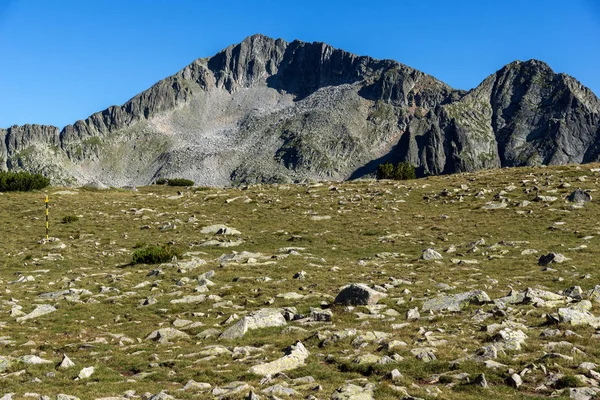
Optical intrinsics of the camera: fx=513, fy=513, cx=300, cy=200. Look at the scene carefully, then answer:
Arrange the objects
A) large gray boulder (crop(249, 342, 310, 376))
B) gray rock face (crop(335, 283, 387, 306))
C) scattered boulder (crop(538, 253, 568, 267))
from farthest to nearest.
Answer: scattered boulder (crop(538, 253, 568, 267))
gray rock face (crop(335, 283, 387, 306))
large gray boulder (crop(249, 342, 310, 376))

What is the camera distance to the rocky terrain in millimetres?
11352

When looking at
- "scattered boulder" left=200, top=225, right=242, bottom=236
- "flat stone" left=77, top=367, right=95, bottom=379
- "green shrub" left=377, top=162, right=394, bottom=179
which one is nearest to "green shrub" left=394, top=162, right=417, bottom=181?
"green shrub" left=377, top=162, right=394, bottom=179

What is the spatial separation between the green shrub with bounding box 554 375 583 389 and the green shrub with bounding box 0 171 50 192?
200 ft

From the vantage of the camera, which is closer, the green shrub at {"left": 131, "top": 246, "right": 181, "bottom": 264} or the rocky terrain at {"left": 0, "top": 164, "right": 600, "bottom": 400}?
the rocky terrain at {"left": 0, "top": 164, "right": 600, "bottom": 400}

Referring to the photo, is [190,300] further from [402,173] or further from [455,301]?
[402,173]

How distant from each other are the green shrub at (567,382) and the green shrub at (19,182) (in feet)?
200

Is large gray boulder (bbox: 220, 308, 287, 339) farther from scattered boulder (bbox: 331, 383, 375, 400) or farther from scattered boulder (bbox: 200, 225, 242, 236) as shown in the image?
scattered boulder (bbox: 200, 225, 242, 236)

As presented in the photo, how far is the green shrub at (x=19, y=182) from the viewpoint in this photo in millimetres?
58906

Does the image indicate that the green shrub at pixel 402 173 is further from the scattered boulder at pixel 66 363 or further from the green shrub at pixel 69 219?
the scattered boulder at pixel 66 363

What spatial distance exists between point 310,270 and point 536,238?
566 inches

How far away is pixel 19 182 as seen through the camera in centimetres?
5934

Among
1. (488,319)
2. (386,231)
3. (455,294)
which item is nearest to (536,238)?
(386,231)

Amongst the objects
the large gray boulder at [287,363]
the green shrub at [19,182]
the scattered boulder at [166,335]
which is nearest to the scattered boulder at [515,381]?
the large gray boulder at [287,363]

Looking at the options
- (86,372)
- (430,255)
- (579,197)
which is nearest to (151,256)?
(430,255)
